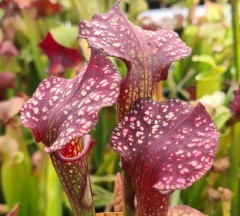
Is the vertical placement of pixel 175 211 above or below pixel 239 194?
above

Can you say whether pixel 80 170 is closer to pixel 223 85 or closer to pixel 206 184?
pixel 206 184

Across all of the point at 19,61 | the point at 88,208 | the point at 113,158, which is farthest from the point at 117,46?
the point at 19,61

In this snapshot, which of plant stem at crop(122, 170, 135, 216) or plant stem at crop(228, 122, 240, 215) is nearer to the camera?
plant stem at crop(122, 170, 135, 216)

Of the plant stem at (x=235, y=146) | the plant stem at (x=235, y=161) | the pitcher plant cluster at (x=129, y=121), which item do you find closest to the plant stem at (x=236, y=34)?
the plant stem at (x=235, y=146)

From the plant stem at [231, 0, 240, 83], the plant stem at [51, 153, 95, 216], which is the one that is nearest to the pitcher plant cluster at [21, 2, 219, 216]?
the plant stem at [51, 153, 95, 216]

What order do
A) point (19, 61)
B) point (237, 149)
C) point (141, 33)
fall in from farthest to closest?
point (19, 61) < point (237, 149) < point (141, 33)

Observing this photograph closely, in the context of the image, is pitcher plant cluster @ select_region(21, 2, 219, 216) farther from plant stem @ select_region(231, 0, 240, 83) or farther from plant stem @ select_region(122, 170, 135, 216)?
plant stem @ select_region(231, 0, 240, 83)

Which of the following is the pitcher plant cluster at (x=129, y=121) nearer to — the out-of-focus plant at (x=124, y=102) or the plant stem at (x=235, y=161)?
the out-of-focus plant at (x=124, y=102)

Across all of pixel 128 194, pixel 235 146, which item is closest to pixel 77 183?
pixel 128 194

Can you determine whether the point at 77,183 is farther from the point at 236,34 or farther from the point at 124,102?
the point at 236,34
